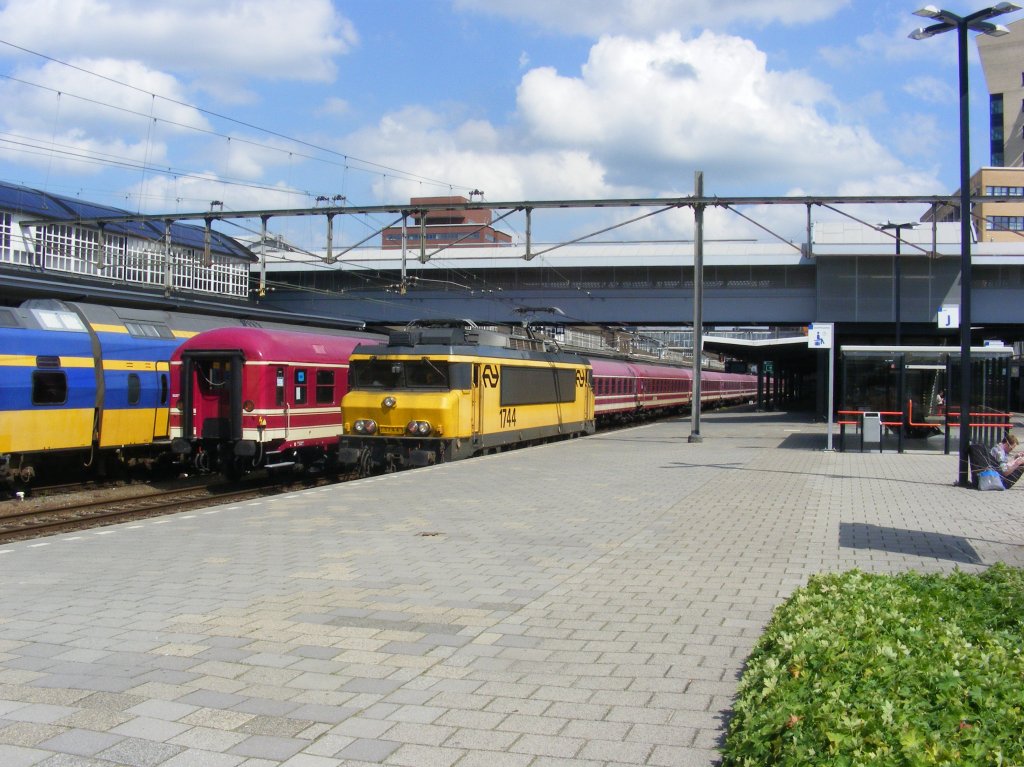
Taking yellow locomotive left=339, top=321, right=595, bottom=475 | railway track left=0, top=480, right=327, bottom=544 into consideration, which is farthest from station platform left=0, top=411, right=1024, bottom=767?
yellow locomotive left=339, top=321, right=595, bottom=475

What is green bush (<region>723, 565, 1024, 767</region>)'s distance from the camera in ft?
11.3

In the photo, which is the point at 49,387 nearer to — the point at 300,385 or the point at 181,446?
the point at 181,446

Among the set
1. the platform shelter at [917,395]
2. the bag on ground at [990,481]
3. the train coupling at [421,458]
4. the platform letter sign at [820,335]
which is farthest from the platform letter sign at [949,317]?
the train coupling at [421,458]

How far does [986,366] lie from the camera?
70.2 ft

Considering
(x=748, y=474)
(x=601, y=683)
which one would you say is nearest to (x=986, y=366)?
(x=748, y=474)

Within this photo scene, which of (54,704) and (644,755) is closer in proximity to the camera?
(644,755)

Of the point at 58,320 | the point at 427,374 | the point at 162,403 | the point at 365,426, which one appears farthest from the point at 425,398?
the point at 58,320

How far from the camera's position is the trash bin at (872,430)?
2245cm

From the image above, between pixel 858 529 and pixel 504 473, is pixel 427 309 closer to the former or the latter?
pixel 504 473

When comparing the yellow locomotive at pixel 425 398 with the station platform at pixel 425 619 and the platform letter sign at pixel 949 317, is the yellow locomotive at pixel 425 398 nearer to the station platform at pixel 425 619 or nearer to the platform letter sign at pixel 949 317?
the station platform at pixel 425 619

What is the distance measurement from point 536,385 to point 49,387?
11104 millimetres

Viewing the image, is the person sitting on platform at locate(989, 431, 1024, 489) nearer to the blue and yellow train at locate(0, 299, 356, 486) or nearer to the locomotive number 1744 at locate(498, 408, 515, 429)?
the locomotive number 1744 at locate(498, 408, 515, 429)

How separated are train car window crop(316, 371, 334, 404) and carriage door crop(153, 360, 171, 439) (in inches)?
116

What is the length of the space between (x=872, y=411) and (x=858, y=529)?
41.3ft
